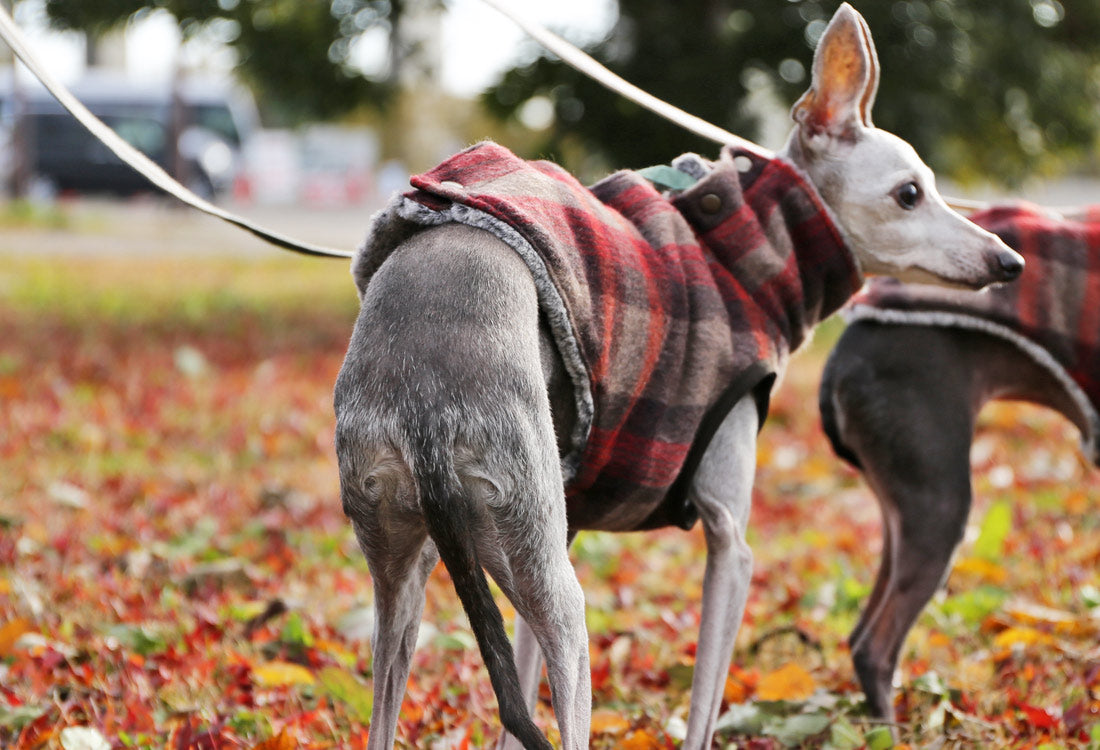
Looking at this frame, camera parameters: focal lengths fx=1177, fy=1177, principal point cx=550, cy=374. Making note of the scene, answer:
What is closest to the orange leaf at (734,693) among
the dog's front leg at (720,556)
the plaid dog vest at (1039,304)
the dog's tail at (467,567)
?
the dog's front leg at (720,556)

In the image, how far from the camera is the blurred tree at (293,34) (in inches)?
330

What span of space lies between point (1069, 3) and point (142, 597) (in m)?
8.42

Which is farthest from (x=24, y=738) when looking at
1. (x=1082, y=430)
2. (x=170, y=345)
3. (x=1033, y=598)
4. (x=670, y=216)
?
(x=170, y=345)

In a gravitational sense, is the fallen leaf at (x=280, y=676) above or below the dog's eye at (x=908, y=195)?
below

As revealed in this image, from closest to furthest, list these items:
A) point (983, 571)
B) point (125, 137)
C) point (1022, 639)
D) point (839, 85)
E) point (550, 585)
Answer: point (550, 585)
point (839, 85)
point (1022, 639)
point (983, 571)
point (125, 137)

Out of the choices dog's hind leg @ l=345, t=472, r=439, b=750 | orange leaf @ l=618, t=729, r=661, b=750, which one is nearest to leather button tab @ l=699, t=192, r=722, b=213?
dog's hind leg @ l=345, t=472, r=439, b=750

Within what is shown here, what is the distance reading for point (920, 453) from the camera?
3121 mm

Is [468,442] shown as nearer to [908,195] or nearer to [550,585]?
[550,585]

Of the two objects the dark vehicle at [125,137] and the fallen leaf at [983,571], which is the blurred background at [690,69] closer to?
the fallen leaf at [983,571]

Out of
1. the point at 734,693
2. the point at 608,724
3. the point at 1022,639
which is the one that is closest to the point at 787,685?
the point at 734,693

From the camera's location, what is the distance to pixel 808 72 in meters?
8.42

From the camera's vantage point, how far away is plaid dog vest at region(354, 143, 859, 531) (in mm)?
2049

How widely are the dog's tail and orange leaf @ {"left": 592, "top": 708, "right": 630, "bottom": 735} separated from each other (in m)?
1.07

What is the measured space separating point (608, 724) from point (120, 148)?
5.85 feet
